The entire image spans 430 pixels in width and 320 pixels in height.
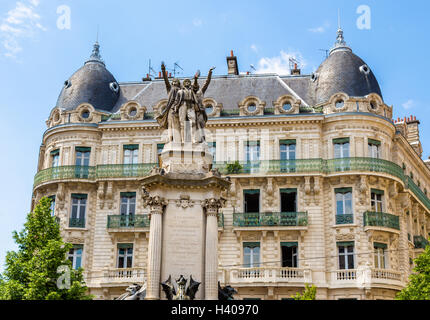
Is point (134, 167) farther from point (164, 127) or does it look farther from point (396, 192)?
point (164, 127)

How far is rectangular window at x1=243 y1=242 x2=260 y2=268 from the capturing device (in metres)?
34.1

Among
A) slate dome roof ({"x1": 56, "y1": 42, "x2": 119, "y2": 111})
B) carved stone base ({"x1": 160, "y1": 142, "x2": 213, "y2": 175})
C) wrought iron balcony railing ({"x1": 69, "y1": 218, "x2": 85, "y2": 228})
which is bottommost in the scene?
carved stone base ({"x1": 160, "y1": 142, "x2": 213, "y2": 175})

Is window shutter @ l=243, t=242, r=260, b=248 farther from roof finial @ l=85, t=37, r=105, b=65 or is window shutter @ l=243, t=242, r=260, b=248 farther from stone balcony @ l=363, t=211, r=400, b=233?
roof finial @ l=85, t=37, r=105, b=65

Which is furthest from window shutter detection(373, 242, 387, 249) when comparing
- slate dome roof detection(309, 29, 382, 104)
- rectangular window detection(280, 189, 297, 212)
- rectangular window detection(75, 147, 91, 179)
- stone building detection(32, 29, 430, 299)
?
rectangular window detection(75, 147, 91, 179)

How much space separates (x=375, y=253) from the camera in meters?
33.8

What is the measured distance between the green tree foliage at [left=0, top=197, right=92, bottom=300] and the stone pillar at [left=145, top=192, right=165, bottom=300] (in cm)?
1107

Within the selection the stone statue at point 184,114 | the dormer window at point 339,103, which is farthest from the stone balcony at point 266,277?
the stone statue at point 184,114

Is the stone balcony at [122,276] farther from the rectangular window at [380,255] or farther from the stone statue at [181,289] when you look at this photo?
the stone statue at [181,289]

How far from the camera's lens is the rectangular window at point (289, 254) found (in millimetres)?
34031

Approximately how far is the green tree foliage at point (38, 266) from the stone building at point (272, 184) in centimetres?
804

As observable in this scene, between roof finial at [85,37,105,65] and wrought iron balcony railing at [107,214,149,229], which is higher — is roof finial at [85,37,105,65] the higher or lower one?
the higher one

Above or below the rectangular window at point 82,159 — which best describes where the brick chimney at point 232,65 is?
above

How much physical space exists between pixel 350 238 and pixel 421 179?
42.6 feet
